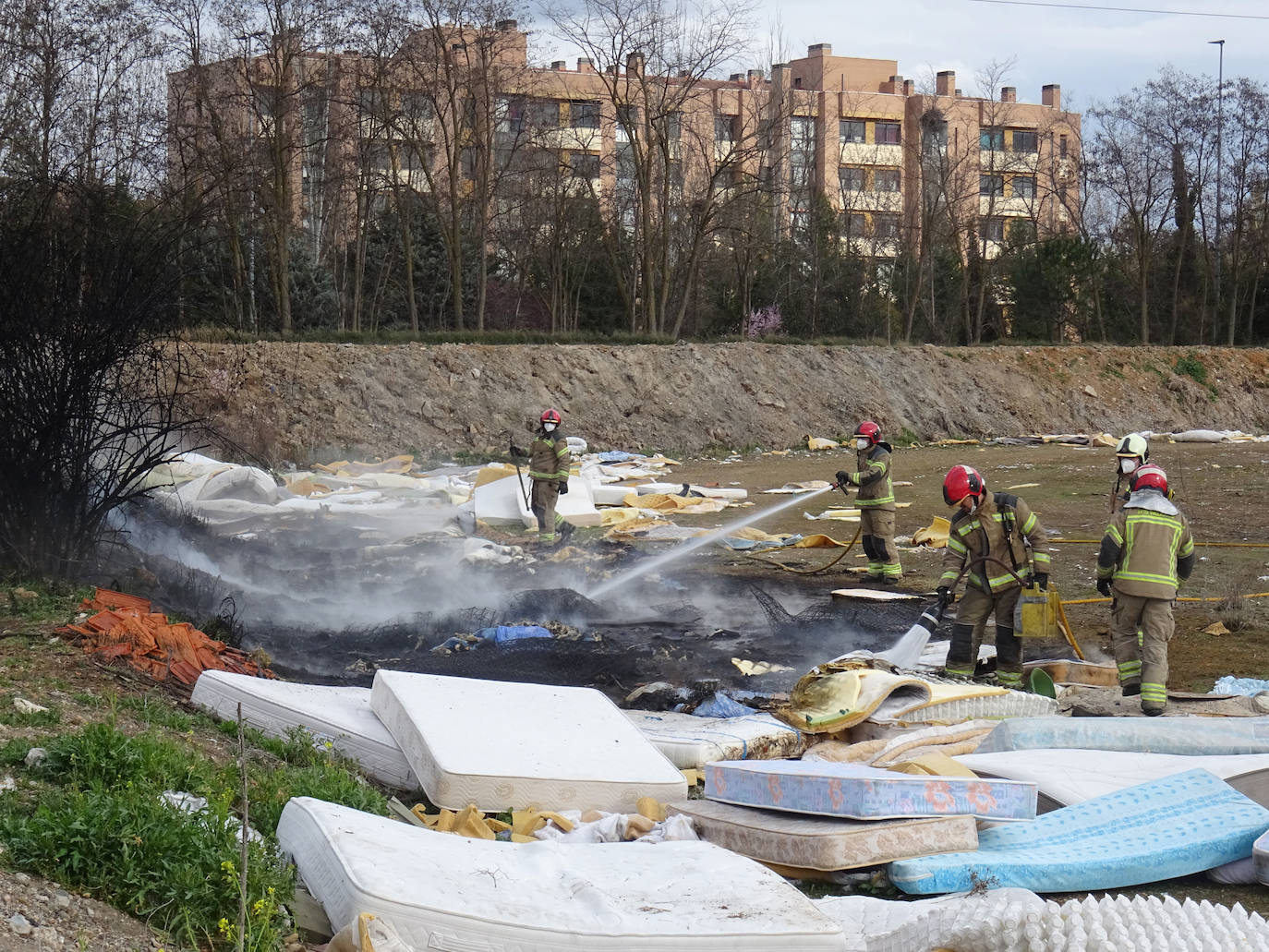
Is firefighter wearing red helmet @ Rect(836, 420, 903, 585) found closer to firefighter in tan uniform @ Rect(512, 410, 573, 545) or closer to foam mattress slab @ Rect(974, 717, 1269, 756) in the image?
firefighter in tan uniform @ Rect(512, 410, 573, 545)

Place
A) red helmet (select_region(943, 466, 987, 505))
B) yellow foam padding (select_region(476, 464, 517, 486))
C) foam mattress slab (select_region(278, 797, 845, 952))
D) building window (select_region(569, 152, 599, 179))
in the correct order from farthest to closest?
building window (select_region(569, 152, 599, 179))
yellow foam padding (select_region(476, 464, 517, 486))
red helmet (select_region(943, 466, 987, 505))
foam mattress slab (select_region(278, 797, 845, 952))

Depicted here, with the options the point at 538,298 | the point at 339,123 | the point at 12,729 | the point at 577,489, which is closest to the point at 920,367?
the point at 538,298

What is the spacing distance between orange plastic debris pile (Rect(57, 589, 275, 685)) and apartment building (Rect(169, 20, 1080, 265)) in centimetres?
956

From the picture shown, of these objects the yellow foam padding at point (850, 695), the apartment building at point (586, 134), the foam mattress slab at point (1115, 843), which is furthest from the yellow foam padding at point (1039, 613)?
the apartment building at point (586, 134)

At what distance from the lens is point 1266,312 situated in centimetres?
4359

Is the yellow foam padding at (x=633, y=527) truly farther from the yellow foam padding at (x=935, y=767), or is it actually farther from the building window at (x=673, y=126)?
the building window at (x=673, y=126)

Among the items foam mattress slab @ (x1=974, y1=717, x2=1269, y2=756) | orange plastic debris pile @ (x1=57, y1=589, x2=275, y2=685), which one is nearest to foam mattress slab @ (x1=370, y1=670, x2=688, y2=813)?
orange plastic debris pile @ (x1=57, y1=589, x2=275, y2=685)

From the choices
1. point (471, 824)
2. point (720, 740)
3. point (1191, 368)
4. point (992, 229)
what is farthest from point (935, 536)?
point (992, 229)

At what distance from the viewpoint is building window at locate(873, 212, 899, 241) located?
4434 centimetres

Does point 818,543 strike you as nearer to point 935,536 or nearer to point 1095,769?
point 935,536

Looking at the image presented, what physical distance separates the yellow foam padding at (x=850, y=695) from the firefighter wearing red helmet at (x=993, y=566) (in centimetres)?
125

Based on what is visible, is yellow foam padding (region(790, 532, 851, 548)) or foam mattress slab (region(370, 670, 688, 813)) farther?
yellow foam padding (region(790, 532, 851, 548))

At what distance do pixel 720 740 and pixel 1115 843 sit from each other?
1996 mm

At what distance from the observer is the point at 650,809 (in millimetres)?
5074
